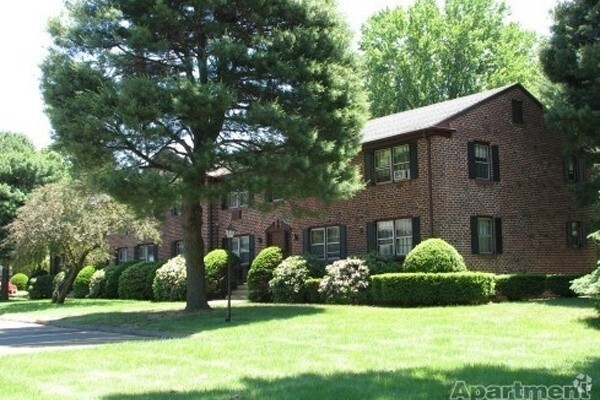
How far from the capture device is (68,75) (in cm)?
1997

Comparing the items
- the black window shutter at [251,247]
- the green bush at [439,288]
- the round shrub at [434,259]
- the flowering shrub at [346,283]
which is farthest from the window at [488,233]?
the black window shutter at [251,247]

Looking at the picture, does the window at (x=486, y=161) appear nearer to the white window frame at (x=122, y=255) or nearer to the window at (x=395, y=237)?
the window at (x=395, y=237)

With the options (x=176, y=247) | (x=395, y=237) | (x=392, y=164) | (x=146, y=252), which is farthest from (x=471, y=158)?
(x=146, y=252)

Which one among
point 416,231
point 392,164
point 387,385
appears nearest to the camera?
point 387,385

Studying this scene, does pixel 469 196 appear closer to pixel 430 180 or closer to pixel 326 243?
pixel 430 180

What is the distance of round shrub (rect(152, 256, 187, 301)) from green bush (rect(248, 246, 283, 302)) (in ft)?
11.9

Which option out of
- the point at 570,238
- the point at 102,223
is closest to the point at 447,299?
the point at 570,238

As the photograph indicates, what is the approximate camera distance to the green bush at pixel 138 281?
105ft

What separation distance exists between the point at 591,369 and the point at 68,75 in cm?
1583

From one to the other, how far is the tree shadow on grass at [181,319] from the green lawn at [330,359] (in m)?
0.16

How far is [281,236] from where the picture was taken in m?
29.5

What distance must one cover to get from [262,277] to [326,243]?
278 cm

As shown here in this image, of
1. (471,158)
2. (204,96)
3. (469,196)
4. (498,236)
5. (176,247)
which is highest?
(204,96)

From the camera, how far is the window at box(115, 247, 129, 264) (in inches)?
1610
